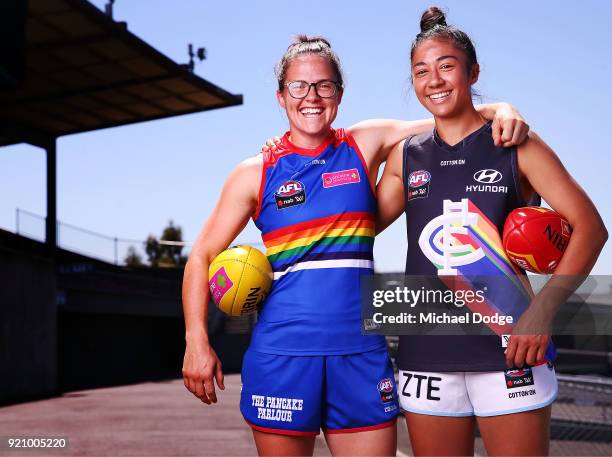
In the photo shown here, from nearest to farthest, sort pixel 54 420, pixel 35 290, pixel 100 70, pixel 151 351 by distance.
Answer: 1. pixel 54 420
2. pixel 100 70
3. pixel 35 290
4. pixel 151 351

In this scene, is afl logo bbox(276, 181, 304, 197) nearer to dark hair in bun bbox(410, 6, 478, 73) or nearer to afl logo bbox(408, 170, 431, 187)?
afl logo bbox(408, 170, 431, 187)

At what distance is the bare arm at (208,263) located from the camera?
378cm

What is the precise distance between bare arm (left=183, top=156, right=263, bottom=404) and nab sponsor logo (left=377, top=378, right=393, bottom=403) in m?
0.77

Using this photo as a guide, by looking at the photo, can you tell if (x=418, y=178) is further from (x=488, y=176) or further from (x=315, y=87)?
(x=315, y=87)

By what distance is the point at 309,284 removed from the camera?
12.1 feet

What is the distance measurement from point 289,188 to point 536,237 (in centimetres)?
119

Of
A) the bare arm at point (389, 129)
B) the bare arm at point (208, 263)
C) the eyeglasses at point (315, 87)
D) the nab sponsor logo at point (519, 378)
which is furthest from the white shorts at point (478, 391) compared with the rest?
the eyeglasses at point (315, 87)

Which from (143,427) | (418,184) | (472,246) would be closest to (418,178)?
(418,184)

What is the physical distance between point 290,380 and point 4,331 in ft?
60.9

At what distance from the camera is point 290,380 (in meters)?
3.68

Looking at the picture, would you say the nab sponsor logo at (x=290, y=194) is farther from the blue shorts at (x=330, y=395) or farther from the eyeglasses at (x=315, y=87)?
the blue shorts at (x=330, y=395)

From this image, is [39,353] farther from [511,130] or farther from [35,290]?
[511,130]

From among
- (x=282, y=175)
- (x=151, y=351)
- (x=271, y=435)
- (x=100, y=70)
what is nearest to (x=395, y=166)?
(x=282, y=175)

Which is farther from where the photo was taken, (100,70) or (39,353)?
(39,353)
